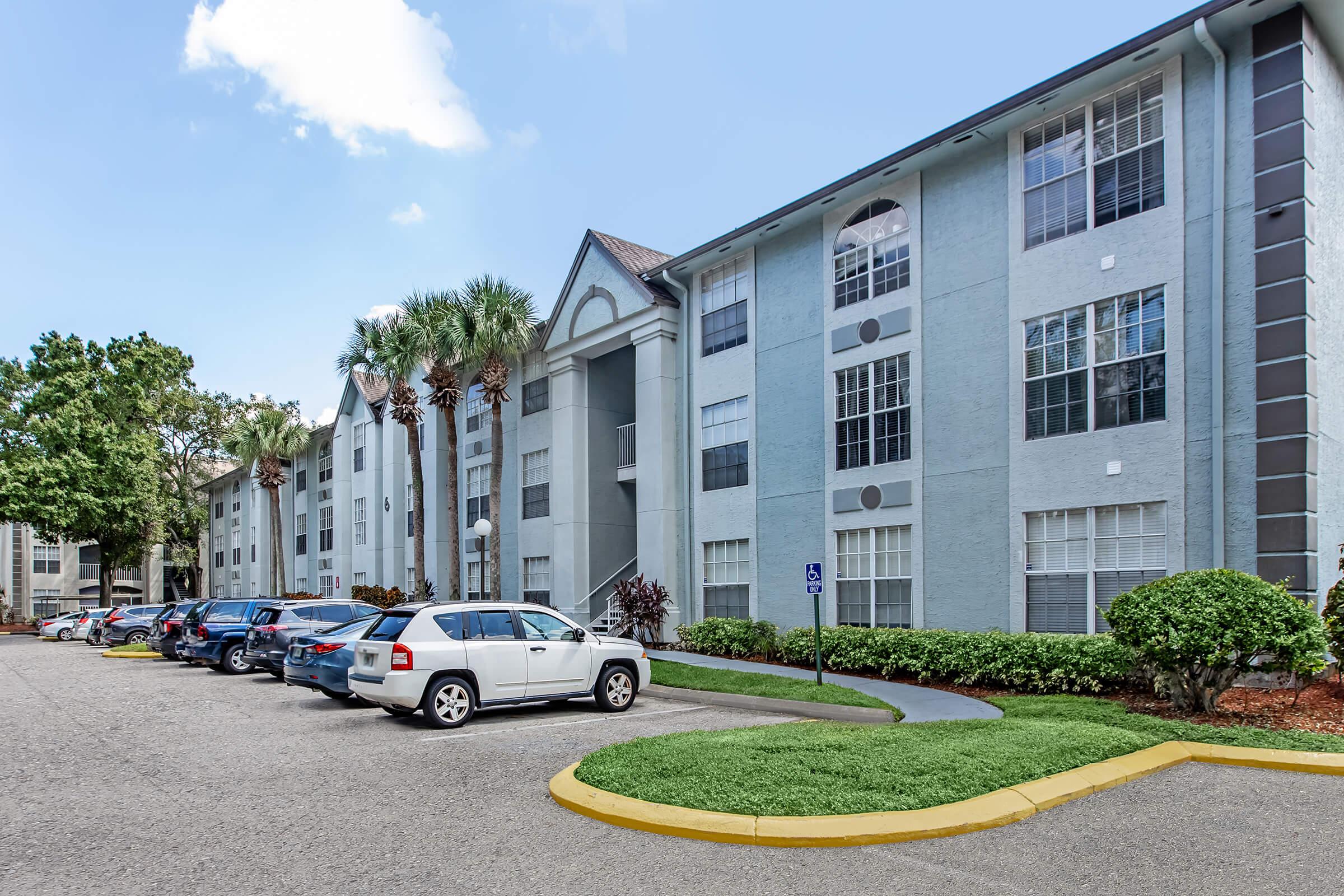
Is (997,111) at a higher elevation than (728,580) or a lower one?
higher

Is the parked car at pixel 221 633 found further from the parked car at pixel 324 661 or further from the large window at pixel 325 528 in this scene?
the large window at pixel 325 528

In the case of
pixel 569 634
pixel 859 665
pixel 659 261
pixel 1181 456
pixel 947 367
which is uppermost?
pixel 659 261

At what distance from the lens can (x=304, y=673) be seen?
14.4 metres

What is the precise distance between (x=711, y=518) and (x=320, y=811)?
1529cm

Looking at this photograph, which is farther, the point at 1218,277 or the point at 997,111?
the point at 997,111

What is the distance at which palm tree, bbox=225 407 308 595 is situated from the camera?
150 feet

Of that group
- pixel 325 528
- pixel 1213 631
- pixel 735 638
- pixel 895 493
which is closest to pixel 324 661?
pixel 735 638

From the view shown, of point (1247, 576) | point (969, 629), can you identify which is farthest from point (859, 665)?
point (1247, 576)

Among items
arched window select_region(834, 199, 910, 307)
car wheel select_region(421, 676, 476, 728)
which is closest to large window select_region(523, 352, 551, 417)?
arched window select_region(834, 199, 910, 307)

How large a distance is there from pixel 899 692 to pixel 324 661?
8868 mm

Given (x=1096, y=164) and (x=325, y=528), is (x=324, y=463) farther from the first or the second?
(x=1096, y=164)

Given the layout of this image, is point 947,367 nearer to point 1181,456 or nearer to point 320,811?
point 1181,456

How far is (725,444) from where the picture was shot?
72.6 ft

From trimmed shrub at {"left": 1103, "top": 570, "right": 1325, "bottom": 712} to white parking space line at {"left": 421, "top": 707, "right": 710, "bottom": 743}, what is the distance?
5.95m
